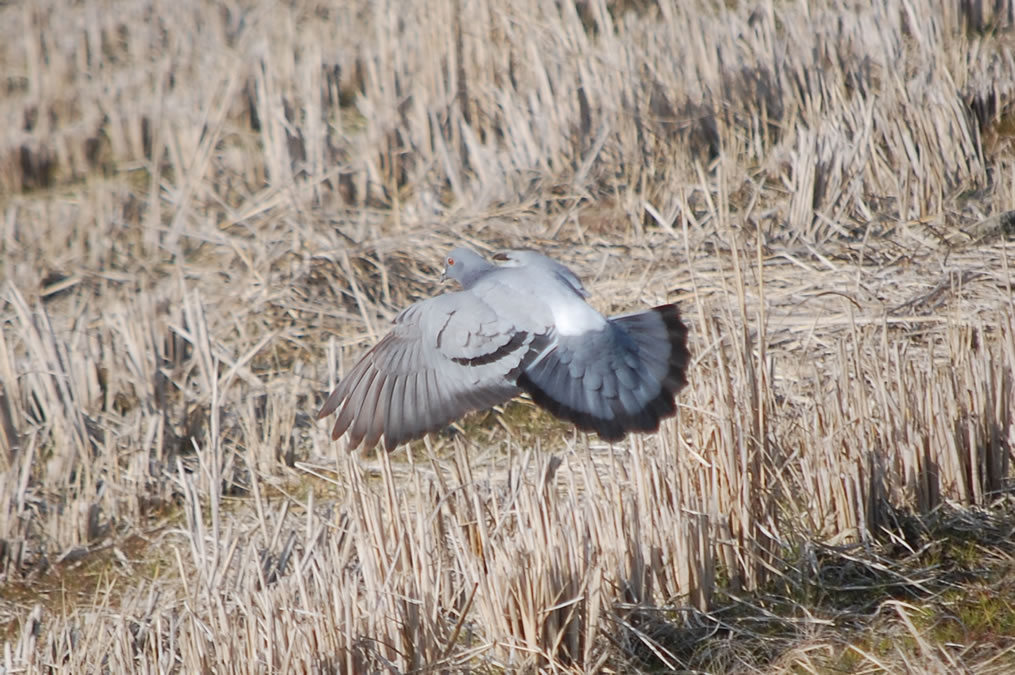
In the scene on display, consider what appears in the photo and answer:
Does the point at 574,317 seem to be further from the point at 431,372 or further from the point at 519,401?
the point at 519,401

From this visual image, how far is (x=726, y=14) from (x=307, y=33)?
3362mm

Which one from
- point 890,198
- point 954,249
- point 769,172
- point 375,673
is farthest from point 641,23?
point 375,673

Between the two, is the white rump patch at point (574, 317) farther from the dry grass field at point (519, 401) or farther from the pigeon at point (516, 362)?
the dry grass field at point (519, 401)

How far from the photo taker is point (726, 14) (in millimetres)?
6691

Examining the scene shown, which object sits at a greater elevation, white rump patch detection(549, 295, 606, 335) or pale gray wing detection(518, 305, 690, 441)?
white rump patch detection(549, 295, 606, 335)

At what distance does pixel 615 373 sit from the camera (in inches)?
128

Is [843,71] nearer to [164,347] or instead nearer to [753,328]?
[753,328]

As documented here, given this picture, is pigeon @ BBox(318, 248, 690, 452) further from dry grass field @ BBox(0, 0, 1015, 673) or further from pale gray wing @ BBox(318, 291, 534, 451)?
dry grass field @ BBox(0, 0, 1015, 673)

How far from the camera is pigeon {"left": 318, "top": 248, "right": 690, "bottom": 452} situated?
3230 mm

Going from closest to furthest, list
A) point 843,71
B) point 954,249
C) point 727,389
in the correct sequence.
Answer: point 727,389 → point 954,249 → point 843,71

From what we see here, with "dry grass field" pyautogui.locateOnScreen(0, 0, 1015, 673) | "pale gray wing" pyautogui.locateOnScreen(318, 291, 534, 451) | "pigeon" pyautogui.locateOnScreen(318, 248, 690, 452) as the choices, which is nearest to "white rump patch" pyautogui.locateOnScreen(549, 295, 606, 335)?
"pigeon" pyautogui.locateOnScreen(318, 248, 690, 452)

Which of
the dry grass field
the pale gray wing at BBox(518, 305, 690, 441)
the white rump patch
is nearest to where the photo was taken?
the dry grass field

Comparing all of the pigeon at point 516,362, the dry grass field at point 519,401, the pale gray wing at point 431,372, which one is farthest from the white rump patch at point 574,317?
the dry grass field at point 519,401

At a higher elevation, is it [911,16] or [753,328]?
[911,16]
